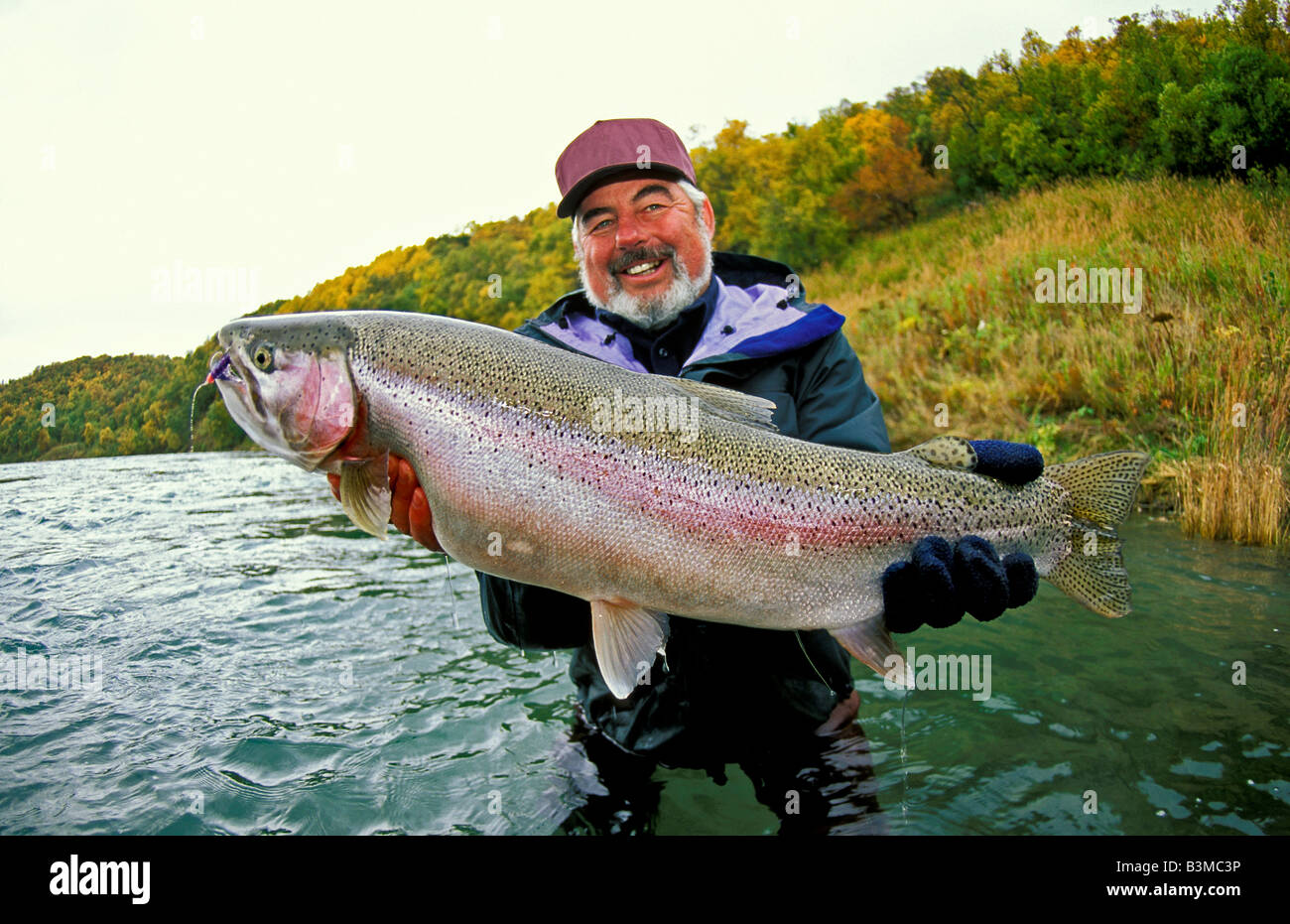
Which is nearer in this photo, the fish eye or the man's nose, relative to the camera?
the fish eye

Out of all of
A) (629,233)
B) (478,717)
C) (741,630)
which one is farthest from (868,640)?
(478,717)

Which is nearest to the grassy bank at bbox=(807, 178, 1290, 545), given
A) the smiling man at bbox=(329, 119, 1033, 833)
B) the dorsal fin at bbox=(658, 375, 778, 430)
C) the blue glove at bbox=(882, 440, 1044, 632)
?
the smiling man at bbox=(329, 119, 1033, 833)

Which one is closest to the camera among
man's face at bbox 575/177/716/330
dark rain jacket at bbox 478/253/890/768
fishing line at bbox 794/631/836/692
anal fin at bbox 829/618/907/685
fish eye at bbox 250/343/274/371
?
fish eye at bbox 250/343/274/371

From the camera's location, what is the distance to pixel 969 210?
96.6ft

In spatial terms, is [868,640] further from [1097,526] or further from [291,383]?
[291,383]

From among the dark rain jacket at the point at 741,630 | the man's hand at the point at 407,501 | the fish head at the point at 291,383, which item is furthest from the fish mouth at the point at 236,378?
the dark rain jacket at the point at 741,630

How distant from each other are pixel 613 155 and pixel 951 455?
226cm

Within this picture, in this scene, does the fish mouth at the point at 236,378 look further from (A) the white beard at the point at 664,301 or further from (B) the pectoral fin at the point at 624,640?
(A) the white beard at the point at 664,301

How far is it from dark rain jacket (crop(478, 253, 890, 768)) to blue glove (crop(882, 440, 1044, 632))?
0.69 meters

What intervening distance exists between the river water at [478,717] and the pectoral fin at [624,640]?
59.7 inches

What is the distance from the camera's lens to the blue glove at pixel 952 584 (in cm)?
268

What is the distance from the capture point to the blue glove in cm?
268

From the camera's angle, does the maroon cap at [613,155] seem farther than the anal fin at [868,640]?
Yes

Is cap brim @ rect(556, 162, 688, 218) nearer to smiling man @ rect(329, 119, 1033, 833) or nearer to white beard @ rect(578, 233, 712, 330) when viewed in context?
smiling man @ rect(329, 119, 1033, 833)
